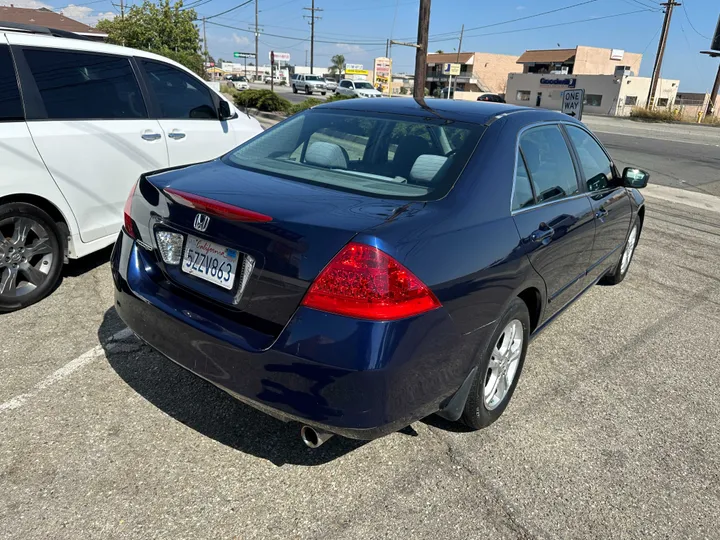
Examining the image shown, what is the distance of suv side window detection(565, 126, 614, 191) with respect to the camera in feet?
12.4

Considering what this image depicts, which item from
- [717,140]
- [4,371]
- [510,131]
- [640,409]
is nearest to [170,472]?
[4,371]

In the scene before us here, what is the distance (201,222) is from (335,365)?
0.86 meters

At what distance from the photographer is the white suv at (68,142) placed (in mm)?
3766

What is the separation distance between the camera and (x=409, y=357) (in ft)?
6.77

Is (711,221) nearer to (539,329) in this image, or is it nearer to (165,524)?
(539,329)

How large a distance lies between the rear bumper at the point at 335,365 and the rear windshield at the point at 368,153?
→ 2.32 ft

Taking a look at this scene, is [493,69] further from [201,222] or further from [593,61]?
[201,222]

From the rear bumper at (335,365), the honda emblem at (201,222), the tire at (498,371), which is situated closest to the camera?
the rear bumper at (335,365)

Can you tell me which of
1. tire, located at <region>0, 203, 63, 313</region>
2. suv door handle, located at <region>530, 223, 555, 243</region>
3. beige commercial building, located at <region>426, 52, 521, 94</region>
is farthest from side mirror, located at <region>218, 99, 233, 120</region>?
beige commercial building, located at <region>426, 52, 521, 94</region>

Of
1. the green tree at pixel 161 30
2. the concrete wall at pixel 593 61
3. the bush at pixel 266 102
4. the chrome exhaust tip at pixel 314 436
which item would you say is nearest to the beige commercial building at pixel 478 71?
the concrete wall at pixel 593 61

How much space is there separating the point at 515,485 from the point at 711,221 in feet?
25.3

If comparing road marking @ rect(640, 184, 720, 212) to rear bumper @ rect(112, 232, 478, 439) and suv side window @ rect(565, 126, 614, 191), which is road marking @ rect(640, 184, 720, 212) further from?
rear bumper @ rect(112, 232, 478, 439)

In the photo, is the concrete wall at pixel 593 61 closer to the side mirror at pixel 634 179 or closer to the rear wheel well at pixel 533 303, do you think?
the side mirror at pixel 634 179

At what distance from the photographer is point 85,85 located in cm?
433
